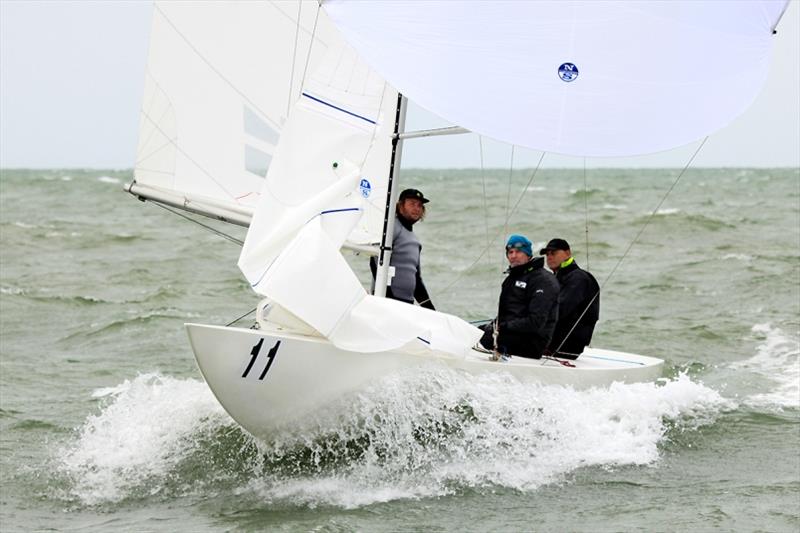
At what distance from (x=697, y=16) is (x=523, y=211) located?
23183 millimetres

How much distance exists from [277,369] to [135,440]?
1.35 metres

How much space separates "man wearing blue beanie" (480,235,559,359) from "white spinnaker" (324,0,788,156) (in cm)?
155

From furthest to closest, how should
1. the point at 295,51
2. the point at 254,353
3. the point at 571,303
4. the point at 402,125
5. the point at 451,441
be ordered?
the point at 571,303
the point at 295,51
the point at 402,125
the point at 451,441
the point at 254,353

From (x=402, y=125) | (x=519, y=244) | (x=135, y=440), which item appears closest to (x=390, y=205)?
(x=402, y=125)

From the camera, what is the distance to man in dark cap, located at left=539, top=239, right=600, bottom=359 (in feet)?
25.5

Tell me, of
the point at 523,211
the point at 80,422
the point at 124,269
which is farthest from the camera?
the point at 523,211

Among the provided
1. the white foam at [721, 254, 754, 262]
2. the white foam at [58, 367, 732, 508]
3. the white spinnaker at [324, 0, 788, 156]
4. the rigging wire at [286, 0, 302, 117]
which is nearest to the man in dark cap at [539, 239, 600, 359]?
the white foam at [58, 367, 732, 508]

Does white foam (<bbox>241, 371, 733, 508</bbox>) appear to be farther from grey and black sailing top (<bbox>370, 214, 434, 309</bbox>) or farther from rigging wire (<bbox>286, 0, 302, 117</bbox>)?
rigging wire (<bbox>286, 0, 302, 117</bbox>)

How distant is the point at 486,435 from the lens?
646 centimetres

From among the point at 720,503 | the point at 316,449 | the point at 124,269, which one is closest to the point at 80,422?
the point at 316,449

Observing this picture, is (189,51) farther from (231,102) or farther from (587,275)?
(587,275)

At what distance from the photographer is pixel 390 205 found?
6992 millimetres

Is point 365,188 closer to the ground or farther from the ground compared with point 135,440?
farther from the ground

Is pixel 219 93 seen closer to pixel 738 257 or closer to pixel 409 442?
pixel 409 442
